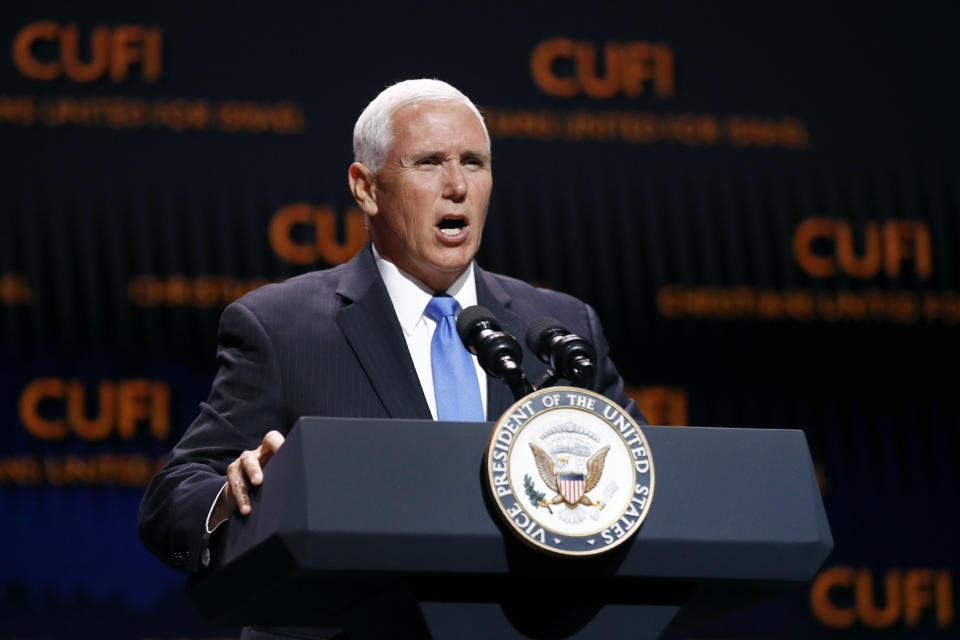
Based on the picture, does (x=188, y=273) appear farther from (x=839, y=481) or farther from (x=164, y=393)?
(x=839, y=481)

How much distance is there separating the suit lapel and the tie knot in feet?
0.19

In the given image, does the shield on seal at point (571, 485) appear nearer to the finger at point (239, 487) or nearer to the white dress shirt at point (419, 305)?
the finger at point (239, 487)

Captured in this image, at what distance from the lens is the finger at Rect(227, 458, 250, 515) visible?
4.78 ft

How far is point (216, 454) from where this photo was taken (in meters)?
1.85

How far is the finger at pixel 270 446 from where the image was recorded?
1.45 m

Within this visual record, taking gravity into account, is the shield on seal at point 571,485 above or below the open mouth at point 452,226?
below

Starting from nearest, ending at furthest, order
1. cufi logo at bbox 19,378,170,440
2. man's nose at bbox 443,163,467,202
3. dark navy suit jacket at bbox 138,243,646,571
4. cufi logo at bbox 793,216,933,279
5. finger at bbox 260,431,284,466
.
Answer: finger at bbox 260,431,284,466 < dark navy suit jacket at bbox 138,243,646,571 < man's nose at bbox 443,163,467,202 < cufi logo at bbox 19,378,170,440 < cufi logo at bbox 793,216,933,279

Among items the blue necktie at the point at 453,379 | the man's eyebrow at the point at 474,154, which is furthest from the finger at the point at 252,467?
the man's eyebrow at the point at 474,154

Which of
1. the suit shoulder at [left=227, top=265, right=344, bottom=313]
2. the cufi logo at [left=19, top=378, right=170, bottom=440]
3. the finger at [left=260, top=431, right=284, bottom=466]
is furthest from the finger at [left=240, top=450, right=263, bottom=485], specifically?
the cufi logo at [left=19, top=378, right=170, bottom=440]

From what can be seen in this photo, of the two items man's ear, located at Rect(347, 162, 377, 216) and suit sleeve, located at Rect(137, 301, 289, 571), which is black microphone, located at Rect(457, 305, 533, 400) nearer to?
suit sleeve, located at Rect(137, 301, 289, 571)

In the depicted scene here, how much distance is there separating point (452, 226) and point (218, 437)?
1.41 feet

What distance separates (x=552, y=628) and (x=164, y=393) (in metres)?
2.33

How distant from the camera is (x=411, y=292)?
1992mm

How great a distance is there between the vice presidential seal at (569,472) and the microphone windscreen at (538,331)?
0.74ft
